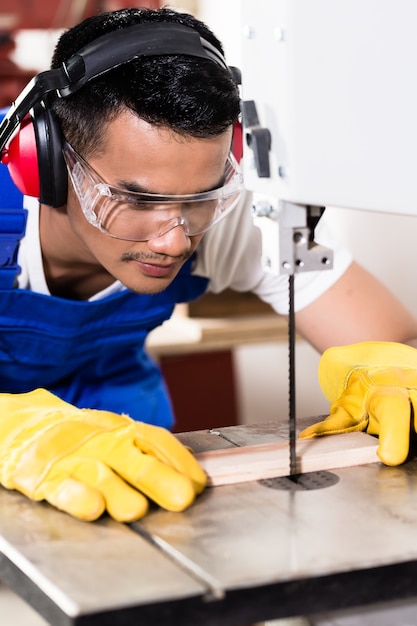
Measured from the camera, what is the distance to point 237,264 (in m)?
2.06

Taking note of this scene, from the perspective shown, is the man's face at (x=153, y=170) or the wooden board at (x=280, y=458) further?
the man's face at (x=153, y=170)

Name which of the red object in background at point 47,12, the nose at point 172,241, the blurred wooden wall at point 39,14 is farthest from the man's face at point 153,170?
the red object in background at point 47,12

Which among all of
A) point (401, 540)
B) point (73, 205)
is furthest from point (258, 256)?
point (401, 540)

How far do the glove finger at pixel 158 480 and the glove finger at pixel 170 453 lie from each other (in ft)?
0.07

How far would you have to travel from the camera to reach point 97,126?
1577mm

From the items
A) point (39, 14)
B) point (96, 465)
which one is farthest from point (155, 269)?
point (39, 14)

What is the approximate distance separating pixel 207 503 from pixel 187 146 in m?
0.58

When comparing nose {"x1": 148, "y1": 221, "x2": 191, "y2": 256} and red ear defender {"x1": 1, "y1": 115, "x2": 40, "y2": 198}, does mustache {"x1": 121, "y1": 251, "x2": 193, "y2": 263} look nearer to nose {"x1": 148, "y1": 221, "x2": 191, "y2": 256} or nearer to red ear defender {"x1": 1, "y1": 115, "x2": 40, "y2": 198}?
nose {"x1": 148, "y1": 221, "x2": 191, "y2": 256}

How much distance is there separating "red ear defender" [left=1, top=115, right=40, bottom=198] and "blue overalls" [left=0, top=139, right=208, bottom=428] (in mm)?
169

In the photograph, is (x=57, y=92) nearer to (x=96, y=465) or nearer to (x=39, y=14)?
(x=96, y=465)

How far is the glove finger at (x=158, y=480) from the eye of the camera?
1.20 m

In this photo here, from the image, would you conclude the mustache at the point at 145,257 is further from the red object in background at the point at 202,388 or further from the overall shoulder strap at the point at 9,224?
the red object in background at the point at 202,388

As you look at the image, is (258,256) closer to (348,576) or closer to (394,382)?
(394,382)

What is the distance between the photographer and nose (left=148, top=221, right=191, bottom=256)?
1.57 meters
